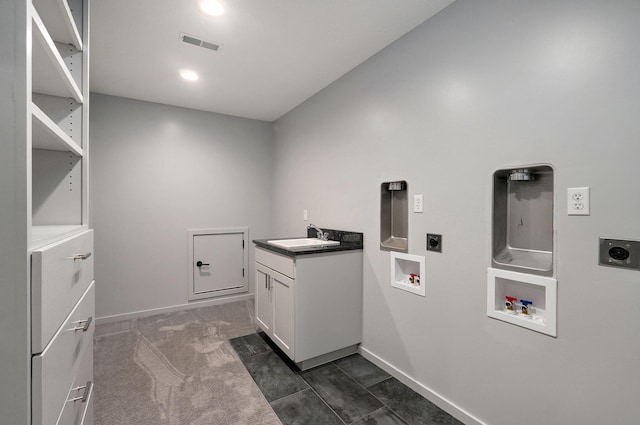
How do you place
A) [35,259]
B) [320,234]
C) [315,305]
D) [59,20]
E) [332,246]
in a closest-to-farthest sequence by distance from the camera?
[35,259]
[59,20]
[315,305]
[332,246]
[320,234]

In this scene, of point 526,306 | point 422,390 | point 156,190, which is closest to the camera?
point 526,306

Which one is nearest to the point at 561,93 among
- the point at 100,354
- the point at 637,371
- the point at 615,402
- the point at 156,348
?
the point at 637,371

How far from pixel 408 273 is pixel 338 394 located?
3.15 feet

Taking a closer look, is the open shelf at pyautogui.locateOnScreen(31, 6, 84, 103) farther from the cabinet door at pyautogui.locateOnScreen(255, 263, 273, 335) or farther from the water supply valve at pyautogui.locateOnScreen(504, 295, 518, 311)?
the water supply valve at pyautogui.locateOnScreen(504, 295, 518, 311)

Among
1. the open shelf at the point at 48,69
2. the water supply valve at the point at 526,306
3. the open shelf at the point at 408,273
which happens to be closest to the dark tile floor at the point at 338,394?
the open shelf at the point at 408,273

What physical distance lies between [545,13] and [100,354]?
380 centimetres

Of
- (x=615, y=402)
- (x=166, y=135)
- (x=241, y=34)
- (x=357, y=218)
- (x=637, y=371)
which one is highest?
(x=241, y=34)

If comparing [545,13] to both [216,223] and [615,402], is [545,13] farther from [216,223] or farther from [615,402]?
[216,223]

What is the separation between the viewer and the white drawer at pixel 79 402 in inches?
38.0

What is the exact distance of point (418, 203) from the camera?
1.99 m

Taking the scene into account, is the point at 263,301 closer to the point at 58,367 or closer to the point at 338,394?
the point at 338,394

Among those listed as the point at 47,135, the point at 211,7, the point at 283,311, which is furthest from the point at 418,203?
the point at 47,135

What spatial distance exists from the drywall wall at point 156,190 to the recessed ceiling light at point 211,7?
1988 mm

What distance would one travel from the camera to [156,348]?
2617 mm
